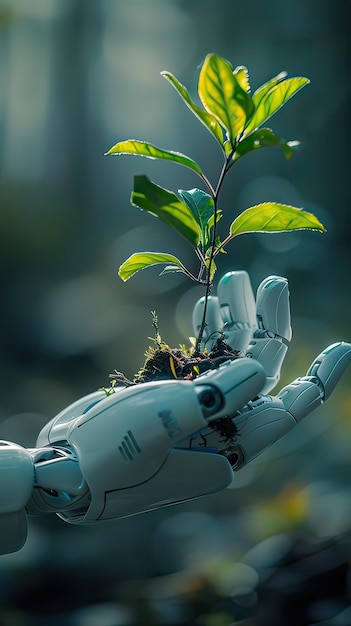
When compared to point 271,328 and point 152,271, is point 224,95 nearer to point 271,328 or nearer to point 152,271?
point 271,328

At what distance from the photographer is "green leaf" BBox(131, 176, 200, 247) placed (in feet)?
1.89

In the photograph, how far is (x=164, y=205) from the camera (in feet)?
1.95

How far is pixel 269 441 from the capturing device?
72 centimetres

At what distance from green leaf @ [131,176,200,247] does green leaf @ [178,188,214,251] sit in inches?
2.5

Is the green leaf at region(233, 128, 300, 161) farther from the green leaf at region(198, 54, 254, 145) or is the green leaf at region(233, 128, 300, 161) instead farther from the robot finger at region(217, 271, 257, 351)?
the robot finger at region(217, 271, 257, 351)

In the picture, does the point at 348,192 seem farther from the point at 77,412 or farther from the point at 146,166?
the point at 77,412

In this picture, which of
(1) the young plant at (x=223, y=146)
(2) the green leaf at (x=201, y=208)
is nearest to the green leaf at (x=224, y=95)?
(1) the young plant at (x=223, y=146)

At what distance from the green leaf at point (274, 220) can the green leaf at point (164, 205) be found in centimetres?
7

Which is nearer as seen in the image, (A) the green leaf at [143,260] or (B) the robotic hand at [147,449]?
(B) the robotic hand at [147,449]

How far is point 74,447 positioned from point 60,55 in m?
2.07

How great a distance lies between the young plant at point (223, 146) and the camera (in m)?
0.57

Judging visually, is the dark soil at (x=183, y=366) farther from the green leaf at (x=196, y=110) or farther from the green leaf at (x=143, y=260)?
the green leaf at (x=196, y=110)

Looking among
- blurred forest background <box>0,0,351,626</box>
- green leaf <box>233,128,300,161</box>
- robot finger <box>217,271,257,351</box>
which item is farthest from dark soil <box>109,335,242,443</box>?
blurred forest background <box>0,0,351,626</box>

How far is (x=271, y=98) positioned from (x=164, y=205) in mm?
157
